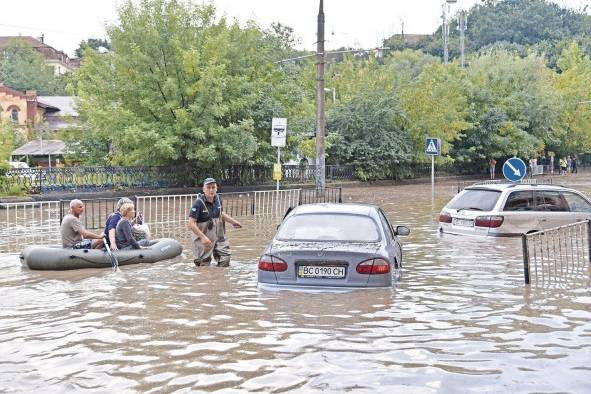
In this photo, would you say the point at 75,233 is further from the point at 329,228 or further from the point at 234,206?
the point at 234,206

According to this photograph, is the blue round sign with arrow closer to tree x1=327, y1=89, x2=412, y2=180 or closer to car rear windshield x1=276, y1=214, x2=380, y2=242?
car rear windshield x1=276, y1=214, x2=380, y2=242

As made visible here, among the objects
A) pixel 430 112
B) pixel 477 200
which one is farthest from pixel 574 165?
pixel 477 200

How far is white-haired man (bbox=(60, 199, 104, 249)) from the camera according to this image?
42.8ft

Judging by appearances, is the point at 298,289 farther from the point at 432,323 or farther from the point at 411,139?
the point at 411,139

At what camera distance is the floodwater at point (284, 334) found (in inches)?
254

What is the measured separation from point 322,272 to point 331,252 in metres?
0.30

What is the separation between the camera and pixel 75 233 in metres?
13.3

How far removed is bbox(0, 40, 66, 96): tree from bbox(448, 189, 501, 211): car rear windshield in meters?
92.6

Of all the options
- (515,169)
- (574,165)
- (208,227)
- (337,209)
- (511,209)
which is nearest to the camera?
(337,209)

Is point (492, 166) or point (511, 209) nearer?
point (511, 209)

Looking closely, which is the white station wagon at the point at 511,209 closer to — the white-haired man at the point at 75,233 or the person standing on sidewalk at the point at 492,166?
the white-haired man at the point at 75,233

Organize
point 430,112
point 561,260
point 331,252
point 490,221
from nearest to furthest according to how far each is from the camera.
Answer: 1. point 331,252
2. point 561,260
3. point 490,221
4. point 430,112

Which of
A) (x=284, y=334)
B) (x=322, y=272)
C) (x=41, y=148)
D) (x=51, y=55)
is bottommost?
(x=284, y=334)

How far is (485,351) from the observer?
7.36 metres
